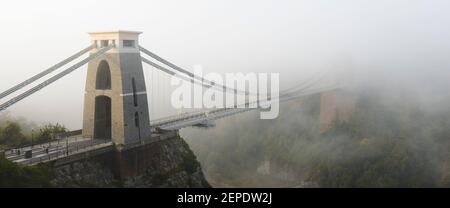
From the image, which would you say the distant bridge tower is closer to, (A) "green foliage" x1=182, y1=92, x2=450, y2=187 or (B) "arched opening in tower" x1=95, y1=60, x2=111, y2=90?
(B) "arched opening in tower" x1=95, y1=60, x2=111, y2=90

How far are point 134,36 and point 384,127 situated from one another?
3433 centimetres

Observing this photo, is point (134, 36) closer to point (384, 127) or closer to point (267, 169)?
point (267, 169)

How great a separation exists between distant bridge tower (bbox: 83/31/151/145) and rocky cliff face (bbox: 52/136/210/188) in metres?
1.02

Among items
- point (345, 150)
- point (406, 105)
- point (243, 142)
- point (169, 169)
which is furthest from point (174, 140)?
point (406, 105)

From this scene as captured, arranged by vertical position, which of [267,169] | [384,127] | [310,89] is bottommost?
[267,169]

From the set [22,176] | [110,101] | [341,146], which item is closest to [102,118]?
[110,101]

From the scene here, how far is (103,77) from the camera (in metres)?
24.6

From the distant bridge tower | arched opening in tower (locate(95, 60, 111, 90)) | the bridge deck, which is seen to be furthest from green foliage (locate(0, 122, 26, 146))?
arched opening in tower (locate(95, 60, 111, 90))

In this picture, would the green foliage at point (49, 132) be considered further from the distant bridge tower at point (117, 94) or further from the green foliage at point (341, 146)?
the green foliage at point (341, 146)

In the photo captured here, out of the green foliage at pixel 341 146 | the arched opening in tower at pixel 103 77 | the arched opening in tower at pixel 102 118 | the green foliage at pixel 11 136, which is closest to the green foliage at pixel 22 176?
the arched opening in tower at pixel 102 118

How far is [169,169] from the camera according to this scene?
25406 mm

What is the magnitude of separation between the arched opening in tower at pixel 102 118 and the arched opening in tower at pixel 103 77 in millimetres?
532

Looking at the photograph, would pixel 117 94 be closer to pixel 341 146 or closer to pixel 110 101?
pixel 110 101

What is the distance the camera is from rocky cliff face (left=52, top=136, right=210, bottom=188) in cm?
2098
